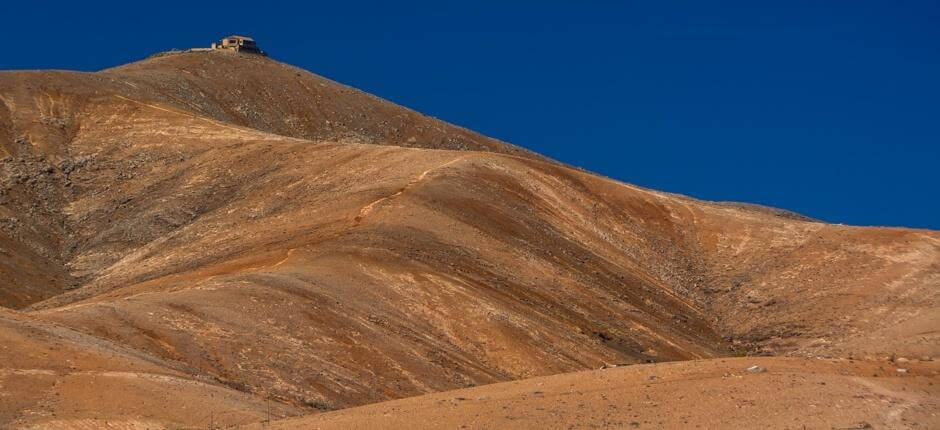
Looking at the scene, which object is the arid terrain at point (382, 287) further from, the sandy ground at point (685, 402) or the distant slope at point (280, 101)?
the distant slope at point (280, 101)

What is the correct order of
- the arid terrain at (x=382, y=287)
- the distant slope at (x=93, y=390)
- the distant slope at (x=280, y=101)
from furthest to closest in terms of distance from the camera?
the distant slope at (x=280, y=101) < the distant slope at (x=93, y=390) < the arid terrain at (x=382, y=287)

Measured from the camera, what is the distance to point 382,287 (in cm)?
5259

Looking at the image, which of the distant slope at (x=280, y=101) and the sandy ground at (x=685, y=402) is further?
the distant slope at (x=280, y=101)

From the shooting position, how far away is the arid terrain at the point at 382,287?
101 ft

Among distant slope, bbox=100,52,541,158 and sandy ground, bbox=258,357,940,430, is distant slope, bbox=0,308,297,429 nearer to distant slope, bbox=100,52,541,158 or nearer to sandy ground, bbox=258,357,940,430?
sandy ground, bbox=258,357,940,430

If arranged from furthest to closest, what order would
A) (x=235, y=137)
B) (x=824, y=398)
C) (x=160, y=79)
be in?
(x=160, y=79)
(x=235, y=137)
(x=824, y=398)

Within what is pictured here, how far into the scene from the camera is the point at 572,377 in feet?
105

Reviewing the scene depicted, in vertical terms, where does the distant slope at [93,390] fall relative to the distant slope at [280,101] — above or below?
below

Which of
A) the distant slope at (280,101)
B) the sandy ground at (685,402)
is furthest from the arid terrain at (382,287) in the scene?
the distant slope at (280,101)

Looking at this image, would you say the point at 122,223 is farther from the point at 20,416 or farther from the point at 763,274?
the point at 20,416

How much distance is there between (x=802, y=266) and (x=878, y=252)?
3906mm

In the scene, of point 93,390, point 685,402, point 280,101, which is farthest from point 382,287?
point 280,101

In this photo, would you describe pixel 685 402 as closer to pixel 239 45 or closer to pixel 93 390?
pixel 93 390

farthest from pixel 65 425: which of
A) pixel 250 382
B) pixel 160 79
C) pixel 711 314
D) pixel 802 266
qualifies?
pixel 160 79
